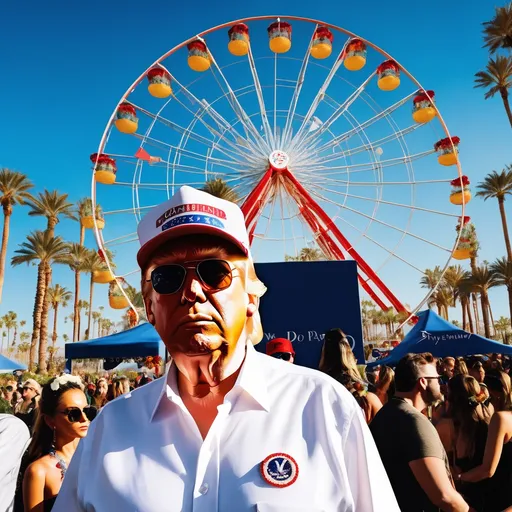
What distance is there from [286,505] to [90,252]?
4789cm

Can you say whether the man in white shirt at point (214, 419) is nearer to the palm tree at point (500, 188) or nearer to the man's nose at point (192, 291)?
the man's nose at point (192, 291)

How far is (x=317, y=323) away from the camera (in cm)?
612

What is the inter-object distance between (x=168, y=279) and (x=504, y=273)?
41348 mm

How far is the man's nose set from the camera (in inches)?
60.9

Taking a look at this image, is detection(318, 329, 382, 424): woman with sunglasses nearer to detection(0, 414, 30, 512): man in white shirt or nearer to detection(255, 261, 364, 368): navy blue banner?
detection(255, 261, 364, 368): navy blue banner

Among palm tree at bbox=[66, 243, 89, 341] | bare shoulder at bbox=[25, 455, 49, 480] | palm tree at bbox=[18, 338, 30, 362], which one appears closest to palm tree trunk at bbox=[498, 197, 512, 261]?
palm tree at bbox=[66, 243, 89, 341]

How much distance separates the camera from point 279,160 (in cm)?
1873

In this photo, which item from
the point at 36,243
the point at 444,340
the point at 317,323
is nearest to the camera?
the point at 317,323

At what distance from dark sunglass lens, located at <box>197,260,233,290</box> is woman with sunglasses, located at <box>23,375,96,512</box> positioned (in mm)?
2077

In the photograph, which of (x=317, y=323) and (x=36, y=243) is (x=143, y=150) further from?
(x=36, y=243)

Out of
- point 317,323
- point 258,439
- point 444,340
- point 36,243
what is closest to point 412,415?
point 258,439

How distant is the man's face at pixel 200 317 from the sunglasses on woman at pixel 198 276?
11 mm

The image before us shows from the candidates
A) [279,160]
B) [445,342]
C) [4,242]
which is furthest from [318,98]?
[4,242]

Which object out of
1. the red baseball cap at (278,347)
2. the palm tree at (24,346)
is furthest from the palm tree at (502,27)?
the palm tree at (24,346)
